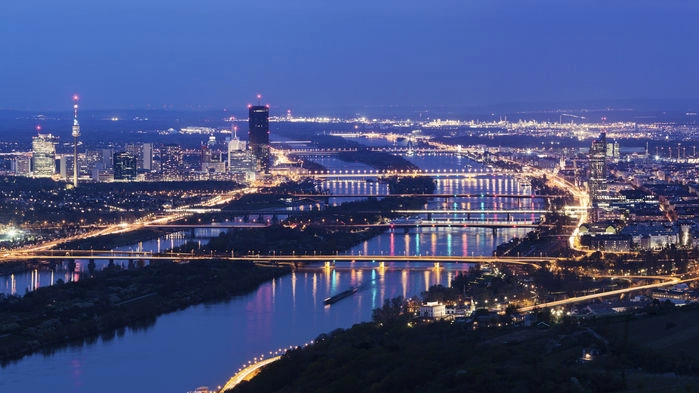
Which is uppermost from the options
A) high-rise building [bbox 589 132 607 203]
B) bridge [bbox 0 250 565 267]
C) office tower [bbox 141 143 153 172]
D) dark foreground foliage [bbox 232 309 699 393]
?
office tower [bbox 141 143 153 172]

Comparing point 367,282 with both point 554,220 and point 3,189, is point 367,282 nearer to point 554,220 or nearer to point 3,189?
point 554,220

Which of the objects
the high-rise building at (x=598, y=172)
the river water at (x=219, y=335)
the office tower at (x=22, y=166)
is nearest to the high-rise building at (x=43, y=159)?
the office tower at (x=22, y=166)

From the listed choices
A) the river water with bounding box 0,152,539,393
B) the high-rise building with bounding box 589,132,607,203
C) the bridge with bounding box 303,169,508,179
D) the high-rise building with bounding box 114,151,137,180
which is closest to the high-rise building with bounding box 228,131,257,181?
the bridge with bounding box 303,169,508,179

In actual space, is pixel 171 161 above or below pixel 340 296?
above

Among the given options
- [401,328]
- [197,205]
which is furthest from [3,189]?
[401,328]

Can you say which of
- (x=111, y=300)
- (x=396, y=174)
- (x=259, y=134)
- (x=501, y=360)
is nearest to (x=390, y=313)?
(x=111, y=300)

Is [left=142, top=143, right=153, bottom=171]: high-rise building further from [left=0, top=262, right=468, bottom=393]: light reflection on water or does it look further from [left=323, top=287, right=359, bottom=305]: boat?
[left=323, top=287, right=359, bottom=305]: boat

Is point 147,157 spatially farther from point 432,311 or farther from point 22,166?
point 432,311

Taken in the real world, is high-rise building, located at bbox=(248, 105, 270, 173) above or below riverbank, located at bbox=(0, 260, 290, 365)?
above
